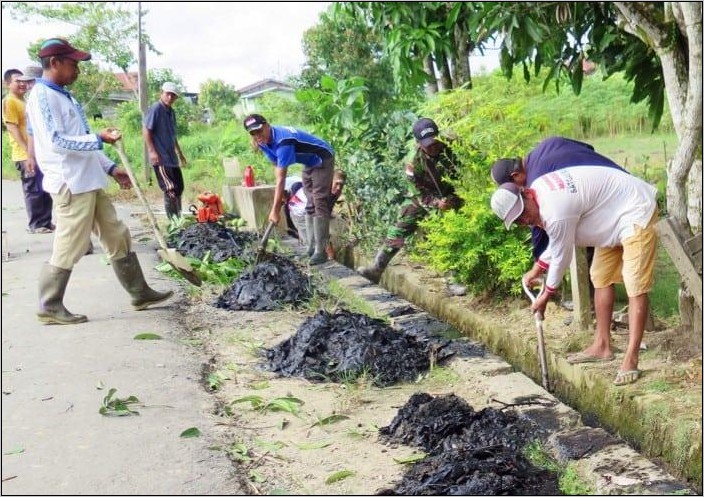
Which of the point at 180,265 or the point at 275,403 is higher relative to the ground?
the point at 180,265

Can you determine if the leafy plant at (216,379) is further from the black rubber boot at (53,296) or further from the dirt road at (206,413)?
the black rubber boot at (53,296)

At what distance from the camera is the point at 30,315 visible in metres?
6.21

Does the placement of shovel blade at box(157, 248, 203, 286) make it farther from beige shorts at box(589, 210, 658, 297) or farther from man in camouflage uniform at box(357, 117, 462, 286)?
beige shorts at box(589, 210, 658, 297)

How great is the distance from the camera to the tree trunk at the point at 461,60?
8148 millimetres

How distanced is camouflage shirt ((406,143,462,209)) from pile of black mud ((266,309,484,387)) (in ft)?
5.88

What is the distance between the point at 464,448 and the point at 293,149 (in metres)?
4.60

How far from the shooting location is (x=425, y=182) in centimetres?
691

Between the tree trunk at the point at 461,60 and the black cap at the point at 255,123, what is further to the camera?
the tree trunk at the point at 461,60

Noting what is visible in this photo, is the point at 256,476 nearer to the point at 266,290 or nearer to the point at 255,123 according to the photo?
the point at 266,290

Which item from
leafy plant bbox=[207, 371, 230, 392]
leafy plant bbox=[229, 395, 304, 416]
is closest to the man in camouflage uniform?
leafy plant bbox=[207, 371, 230, 392]

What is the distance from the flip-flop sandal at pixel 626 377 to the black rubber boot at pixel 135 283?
3.66 m

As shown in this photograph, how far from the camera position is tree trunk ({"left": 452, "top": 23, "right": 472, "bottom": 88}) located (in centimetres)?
815

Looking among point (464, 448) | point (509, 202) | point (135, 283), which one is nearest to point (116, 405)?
point (464, 448)

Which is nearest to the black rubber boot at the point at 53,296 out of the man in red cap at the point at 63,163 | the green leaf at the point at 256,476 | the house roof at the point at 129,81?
the man in red cap at the point at 63,163
